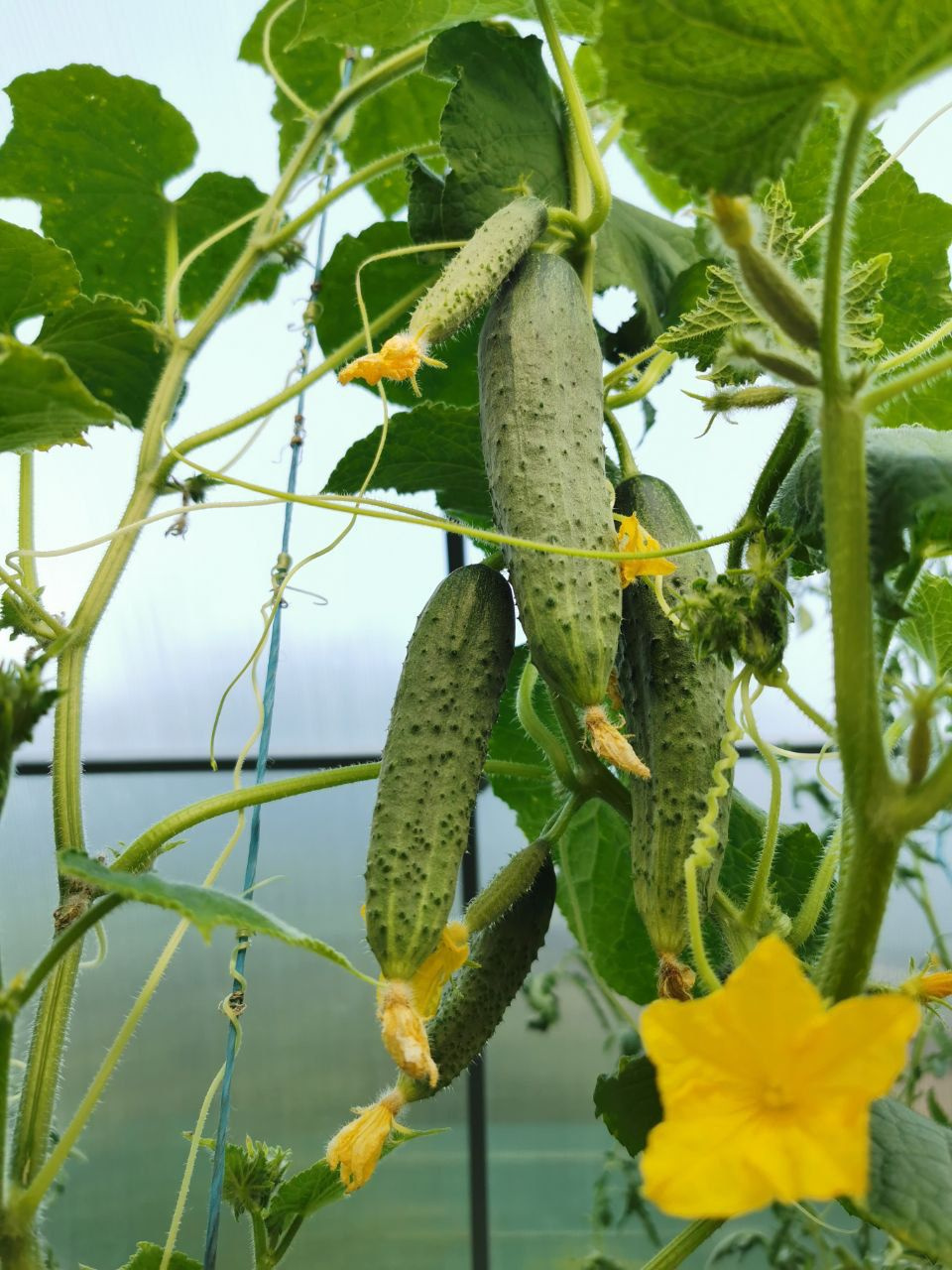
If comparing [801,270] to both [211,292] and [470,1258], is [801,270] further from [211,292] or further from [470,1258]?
[470,1258]

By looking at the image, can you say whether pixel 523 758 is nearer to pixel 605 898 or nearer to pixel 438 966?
pixel 605 898

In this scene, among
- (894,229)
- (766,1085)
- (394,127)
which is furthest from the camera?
(394,127)

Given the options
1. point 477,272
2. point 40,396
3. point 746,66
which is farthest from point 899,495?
point 40,396

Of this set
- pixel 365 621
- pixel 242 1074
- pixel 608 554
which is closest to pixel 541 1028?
pixel 242 1074

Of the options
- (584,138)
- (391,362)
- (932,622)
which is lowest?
(932,622)

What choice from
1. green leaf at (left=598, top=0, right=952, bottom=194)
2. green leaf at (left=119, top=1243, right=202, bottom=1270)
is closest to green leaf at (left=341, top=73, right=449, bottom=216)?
green leaf at (left=598, top=0, right=952, bottom=194)

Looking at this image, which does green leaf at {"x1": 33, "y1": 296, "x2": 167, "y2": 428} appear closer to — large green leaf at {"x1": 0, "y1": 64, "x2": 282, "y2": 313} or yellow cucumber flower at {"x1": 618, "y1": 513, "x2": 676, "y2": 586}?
large green leaf at {"x1": 0, "y1": 64, "x2": 282, "y2": 313}
